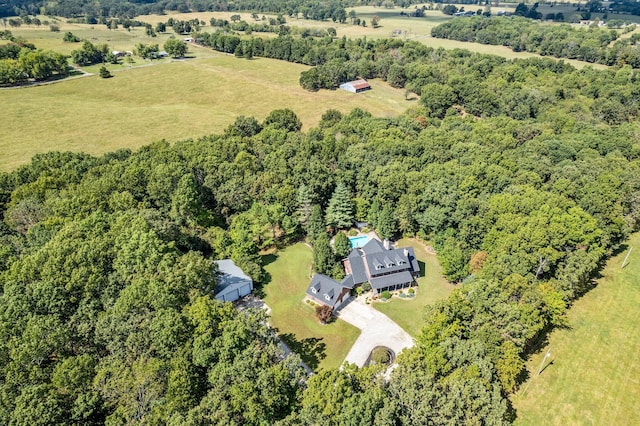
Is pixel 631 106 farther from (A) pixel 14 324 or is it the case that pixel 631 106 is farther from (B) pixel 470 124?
(A) pixel 14 324

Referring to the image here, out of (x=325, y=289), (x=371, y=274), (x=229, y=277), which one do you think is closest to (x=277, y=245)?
(x=229, y=277)

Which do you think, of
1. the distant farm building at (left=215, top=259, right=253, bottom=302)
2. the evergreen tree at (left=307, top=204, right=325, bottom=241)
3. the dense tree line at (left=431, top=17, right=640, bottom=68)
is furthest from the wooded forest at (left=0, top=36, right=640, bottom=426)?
the dense tree line at (left=431, top=17, right=640, bottom=68)

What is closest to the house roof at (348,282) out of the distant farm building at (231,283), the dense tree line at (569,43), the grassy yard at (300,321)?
the grassy yard at (300,321)

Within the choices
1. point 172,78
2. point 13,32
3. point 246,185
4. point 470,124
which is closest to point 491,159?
point 470,124

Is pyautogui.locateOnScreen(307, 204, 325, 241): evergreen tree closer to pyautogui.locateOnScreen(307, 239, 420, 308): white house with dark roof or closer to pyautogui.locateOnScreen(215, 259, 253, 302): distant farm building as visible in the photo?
pyautogui.locateOnScreen(307, 239, 420, 308): white house with dark roof

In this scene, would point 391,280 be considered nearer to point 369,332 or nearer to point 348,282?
point 348,282
